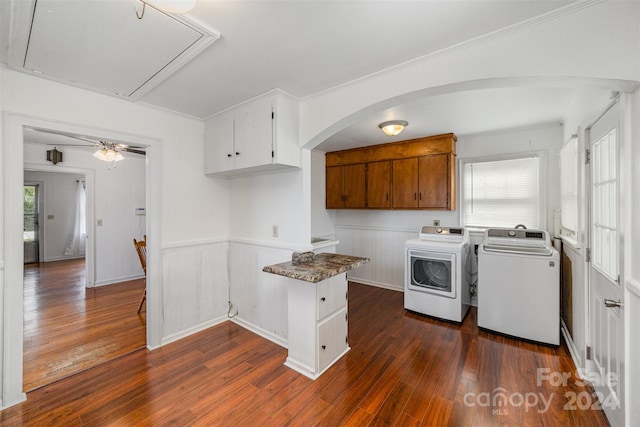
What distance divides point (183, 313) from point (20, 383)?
3.83ft

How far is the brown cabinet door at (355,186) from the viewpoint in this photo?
4.27 meters

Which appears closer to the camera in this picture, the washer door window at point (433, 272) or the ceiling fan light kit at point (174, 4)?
the ceiling fan light kit at point (174, 4)

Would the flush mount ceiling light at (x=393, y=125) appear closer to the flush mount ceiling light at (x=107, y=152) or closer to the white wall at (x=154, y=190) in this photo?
the white wall at (x=154, y=190)

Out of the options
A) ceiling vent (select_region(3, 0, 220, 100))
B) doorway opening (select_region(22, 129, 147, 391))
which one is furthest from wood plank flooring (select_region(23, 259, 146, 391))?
ceiling vent (select_region(3, 0, 220, 100))

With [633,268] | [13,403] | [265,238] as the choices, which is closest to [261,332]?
[265,238]

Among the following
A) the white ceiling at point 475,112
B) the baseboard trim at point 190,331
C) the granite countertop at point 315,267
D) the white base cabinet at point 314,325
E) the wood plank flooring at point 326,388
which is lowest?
the wood plank flooring at point 326,388

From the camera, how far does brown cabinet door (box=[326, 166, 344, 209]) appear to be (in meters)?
4.53

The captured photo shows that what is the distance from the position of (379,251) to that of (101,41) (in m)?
4.10

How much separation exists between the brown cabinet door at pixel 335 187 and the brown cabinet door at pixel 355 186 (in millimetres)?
82

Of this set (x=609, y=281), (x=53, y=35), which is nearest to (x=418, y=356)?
(x=609, y=281)

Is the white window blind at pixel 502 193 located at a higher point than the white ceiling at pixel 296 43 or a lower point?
lower

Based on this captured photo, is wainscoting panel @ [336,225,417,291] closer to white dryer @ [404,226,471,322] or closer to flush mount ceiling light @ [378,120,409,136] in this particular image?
white dryer @ [404,226,471,322]

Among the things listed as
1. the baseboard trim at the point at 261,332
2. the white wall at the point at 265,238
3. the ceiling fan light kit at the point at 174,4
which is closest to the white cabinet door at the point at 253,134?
the white wall at the point at 265,238

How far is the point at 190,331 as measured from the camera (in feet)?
9.34
